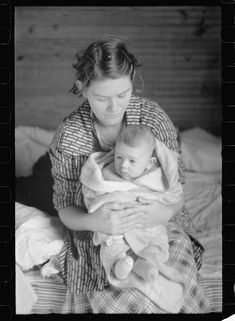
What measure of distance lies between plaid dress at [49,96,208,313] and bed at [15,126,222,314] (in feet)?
0.18

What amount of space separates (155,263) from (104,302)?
0.58 feet

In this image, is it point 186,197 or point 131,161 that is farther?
point 186,197

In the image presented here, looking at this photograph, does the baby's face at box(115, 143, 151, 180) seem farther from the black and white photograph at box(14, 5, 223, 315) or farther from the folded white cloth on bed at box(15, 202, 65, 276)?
the folded white cloth on bed at box(15, 202, 65, 276)

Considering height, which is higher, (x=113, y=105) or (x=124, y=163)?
(x=113, y=105)

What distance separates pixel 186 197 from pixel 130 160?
26cm

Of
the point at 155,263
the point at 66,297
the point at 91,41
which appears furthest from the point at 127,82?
the point at 66,297

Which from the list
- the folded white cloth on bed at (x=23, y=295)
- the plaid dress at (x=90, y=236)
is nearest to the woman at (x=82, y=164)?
the plaid dress at (x=90, y=236)

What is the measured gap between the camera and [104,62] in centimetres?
179

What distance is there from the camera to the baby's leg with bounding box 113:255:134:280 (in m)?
1.77

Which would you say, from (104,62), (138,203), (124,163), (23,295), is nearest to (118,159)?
(124,163)

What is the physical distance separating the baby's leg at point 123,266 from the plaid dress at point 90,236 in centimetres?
5

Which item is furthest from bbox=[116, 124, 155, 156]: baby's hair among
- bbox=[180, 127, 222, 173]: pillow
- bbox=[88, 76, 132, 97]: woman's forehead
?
bbox=[180, 127, 222, 173]: pillow

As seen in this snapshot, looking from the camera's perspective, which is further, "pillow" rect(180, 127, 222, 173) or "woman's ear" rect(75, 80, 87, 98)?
"pillow" rect(180, 127, 222, 173)

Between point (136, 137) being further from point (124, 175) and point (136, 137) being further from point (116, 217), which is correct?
point (116, 217)
